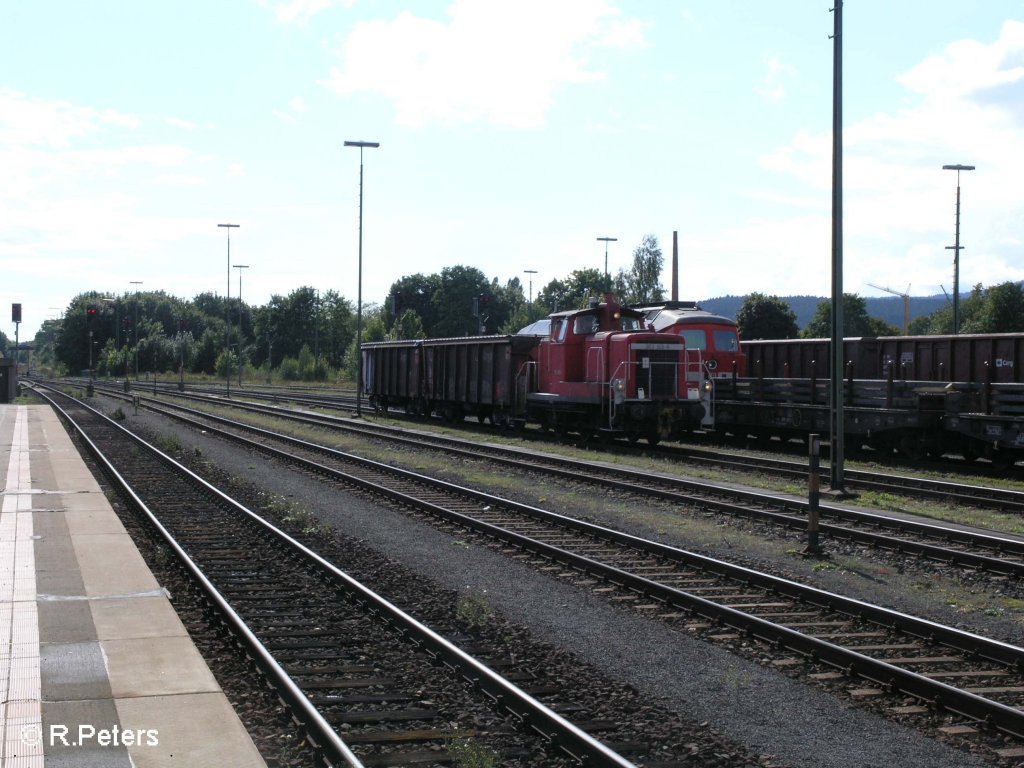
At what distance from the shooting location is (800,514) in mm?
14883

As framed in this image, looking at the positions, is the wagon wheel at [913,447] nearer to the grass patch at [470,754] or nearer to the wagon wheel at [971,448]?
the wagon wheel at [971,448]

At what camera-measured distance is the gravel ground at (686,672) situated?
5.99m

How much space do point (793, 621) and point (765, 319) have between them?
62207mm

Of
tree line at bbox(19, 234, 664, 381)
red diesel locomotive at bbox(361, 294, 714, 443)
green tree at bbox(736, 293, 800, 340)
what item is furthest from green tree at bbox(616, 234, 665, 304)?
red diesel locomotive at bbox(361, 294, 714, 443)

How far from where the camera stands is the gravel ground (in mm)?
5992

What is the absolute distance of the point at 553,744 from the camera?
19.5 ft

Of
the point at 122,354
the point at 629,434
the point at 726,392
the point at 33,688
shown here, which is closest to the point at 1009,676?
the point at 33,688

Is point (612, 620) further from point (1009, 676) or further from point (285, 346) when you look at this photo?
point (285, 346)

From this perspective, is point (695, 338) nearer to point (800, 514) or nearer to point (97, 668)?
point (800, 514)

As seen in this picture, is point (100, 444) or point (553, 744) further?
point (100, 444)

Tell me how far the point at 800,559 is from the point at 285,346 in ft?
442

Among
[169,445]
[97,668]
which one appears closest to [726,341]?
[169,445]

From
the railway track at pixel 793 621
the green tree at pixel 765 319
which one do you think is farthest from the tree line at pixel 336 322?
the railway track at pixel 793 621

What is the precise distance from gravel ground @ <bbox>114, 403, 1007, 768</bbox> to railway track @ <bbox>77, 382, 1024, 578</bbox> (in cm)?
419
